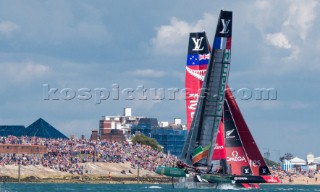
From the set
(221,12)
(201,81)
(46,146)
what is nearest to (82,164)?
(46,146)

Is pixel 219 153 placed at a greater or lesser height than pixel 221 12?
lesser

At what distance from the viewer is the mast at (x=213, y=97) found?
284ft

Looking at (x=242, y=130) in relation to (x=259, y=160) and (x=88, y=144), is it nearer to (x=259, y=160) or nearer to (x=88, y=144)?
(x=259, y=160)

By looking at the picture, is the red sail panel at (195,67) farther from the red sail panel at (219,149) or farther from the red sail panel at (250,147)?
the red sail panel at (250,147)

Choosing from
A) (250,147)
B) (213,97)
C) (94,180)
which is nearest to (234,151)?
(250,147)

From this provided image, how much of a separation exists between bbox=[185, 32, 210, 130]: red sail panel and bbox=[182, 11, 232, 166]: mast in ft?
22.0

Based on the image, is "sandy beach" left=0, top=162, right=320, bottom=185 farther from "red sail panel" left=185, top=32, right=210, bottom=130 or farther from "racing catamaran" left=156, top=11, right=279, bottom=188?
"racing catamaran" left=156, top=11, right=279, bottom=188

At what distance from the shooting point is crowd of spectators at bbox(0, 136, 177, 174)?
123m

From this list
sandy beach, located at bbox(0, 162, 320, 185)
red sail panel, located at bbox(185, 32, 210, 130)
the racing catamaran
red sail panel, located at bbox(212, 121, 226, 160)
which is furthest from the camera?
sandy beach, located at bbox(0, 162, 320, 185)

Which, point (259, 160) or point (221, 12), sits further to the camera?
point (259, 160)

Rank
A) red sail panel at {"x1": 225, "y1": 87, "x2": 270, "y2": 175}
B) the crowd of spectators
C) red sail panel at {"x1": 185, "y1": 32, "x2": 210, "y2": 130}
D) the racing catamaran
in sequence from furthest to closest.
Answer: the crowd of spectators < red sail panel at {"x1": 185, "y1": 32, "x2": 210, "y2": 130} < red sail panel at {"x1": 225, "y1": 87, "x2": 270, "y2": 175} < the racing catamaran

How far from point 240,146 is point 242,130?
157 cm

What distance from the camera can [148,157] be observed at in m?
140

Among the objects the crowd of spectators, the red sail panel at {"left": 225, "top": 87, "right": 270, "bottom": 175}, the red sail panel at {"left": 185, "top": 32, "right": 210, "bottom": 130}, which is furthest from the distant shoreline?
the red sail panel at {"left": 225, "top": 87, "right": 270, "bottom": 175}
